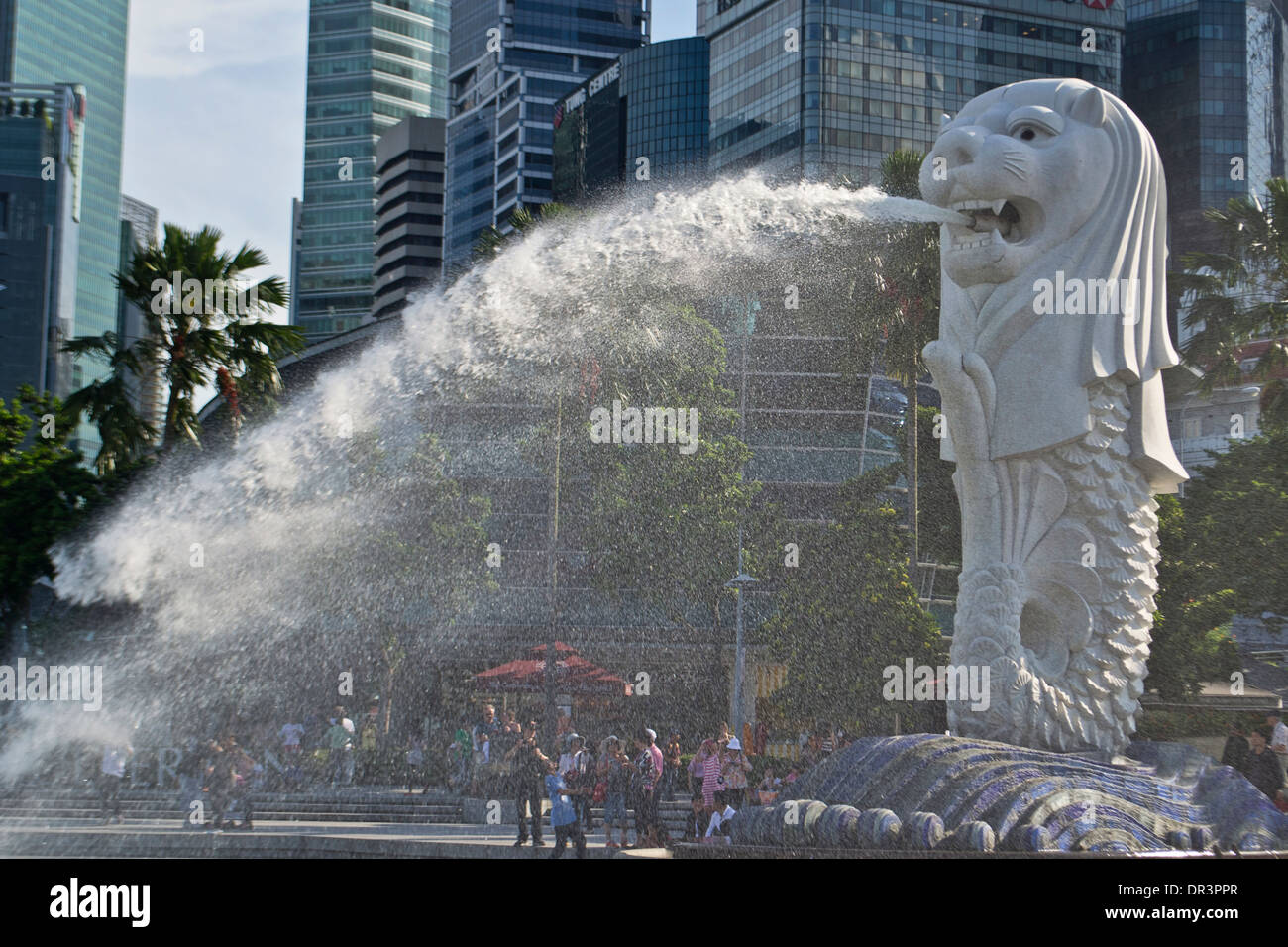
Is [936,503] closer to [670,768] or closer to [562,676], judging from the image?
[562,676]

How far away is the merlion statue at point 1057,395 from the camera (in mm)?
19703

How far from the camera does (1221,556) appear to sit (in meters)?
35.1

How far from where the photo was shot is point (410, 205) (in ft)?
557

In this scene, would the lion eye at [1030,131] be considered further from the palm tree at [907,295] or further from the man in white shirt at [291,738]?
the man in white shirt at [291,738]

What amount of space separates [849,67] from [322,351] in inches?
1629

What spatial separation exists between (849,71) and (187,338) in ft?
217

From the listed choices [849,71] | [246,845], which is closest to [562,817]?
[246,845]

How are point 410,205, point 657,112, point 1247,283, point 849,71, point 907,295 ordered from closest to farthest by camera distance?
point 1247,283 < point 907,295 < point 849,71 < point 657,112 < point 410,205

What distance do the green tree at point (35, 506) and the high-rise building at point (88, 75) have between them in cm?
12873

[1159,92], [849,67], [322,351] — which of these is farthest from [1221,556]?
[1159,92]

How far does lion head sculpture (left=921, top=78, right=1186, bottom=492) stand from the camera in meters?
19.7

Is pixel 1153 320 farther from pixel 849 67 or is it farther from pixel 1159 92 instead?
pixel 1159 92

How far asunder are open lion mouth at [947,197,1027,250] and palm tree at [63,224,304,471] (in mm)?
15178
